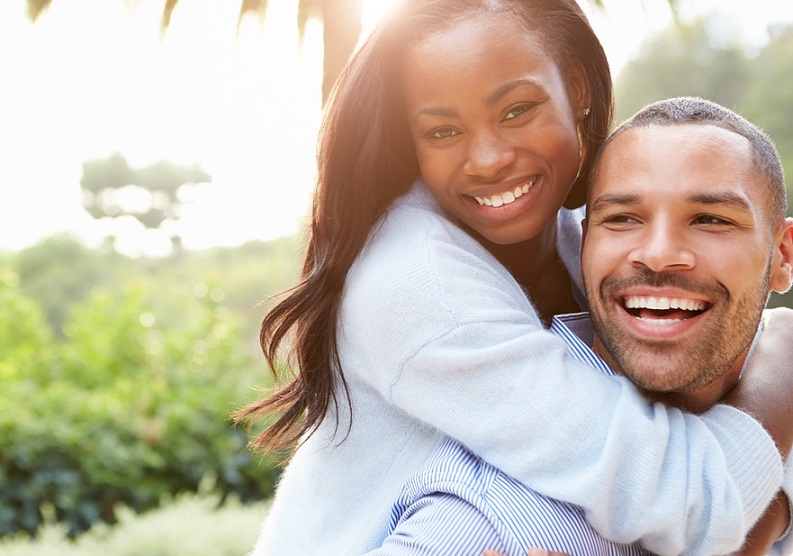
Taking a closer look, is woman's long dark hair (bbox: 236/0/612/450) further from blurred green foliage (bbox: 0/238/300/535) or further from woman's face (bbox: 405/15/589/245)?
blurred green foliage (bbox: 0/238/300/535)

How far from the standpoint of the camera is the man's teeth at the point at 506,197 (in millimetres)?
2404

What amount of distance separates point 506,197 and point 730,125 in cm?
58

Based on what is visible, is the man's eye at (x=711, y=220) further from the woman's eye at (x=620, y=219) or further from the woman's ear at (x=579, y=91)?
the woman's ear at (x=579, y=91)

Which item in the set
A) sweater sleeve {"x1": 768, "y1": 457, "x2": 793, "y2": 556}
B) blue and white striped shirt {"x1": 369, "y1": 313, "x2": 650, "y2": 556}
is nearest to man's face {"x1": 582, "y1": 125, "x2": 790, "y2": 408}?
sweater sleeve {"x1": 768, "y1": 457, "x2": 793, "y2": 556}

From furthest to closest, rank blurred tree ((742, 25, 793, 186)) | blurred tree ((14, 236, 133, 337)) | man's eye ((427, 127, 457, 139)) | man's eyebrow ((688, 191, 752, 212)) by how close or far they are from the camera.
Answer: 1. blurred tree ((14, 236, 133, 337))
2. blurred tree ((742, 25, 793, 186))
3. man's eye ((427, 127, 457, 139))
4. man's eyebrow ((688, 191, 752, 212))

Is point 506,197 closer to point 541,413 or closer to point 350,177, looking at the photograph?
point 350,177

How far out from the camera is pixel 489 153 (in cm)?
232

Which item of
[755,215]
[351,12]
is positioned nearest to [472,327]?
[755,215]

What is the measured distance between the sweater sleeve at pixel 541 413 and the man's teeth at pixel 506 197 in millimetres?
277

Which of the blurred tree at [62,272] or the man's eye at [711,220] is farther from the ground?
the man's eye at [711,220]

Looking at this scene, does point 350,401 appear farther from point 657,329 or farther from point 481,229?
point 657,329

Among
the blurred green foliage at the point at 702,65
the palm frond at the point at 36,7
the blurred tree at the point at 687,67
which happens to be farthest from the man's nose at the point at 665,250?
the blurred tree at the point at 687,67

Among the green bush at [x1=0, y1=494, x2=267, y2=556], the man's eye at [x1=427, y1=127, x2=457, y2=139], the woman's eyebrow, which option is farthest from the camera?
the green bush at [x1=0, y1=494, x2=267, y2=556]

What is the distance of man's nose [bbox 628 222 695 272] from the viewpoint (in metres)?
1.93
